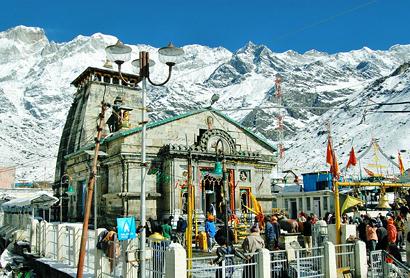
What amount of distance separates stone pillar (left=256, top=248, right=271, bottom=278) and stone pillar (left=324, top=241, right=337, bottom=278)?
2611mm

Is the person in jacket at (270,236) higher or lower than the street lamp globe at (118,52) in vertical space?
lower

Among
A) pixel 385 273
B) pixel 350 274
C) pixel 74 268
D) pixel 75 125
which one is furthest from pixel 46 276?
pixel 75 125

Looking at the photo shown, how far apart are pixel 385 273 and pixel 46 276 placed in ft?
43.0

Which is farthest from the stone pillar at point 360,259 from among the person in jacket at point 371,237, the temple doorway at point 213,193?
the temple doorway at point 213,193

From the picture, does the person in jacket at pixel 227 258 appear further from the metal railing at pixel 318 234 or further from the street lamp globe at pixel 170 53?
the metal railing at pixel 318 234

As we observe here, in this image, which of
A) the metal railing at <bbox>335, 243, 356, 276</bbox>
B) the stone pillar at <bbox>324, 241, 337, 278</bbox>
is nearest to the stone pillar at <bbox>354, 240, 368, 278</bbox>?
the metal railing at <bbox>335, 243, 356, 276</bbox>

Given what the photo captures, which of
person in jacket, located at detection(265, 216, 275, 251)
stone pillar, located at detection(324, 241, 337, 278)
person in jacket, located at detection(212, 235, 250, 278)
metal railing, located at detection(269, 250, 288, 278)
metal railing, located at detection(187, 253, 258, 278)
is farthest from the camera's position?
person in jacket, located at detection(265, 216, 275, 251)

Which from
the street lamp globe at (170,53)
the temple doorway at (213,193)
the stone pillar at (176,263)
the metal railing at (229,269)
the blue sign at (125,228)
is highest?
the street lamp globe at (170,53)

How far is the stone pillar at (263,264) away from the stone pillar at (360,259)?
417 cm

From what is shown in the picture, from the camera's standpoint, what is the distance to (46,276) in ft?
60.2

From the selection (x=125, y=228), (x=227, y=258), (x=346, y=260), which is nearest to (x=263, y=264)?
(x=227, y=258)

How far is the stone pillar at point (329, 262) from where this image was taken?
1403 cm

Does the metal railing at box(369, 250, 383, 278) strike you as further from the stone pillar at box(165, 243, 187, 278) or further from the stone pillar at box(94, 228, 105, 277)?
the stone pillar at box(94, 228, 105, 277)

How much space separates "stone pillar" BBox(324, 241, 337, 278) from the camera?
14.0m
